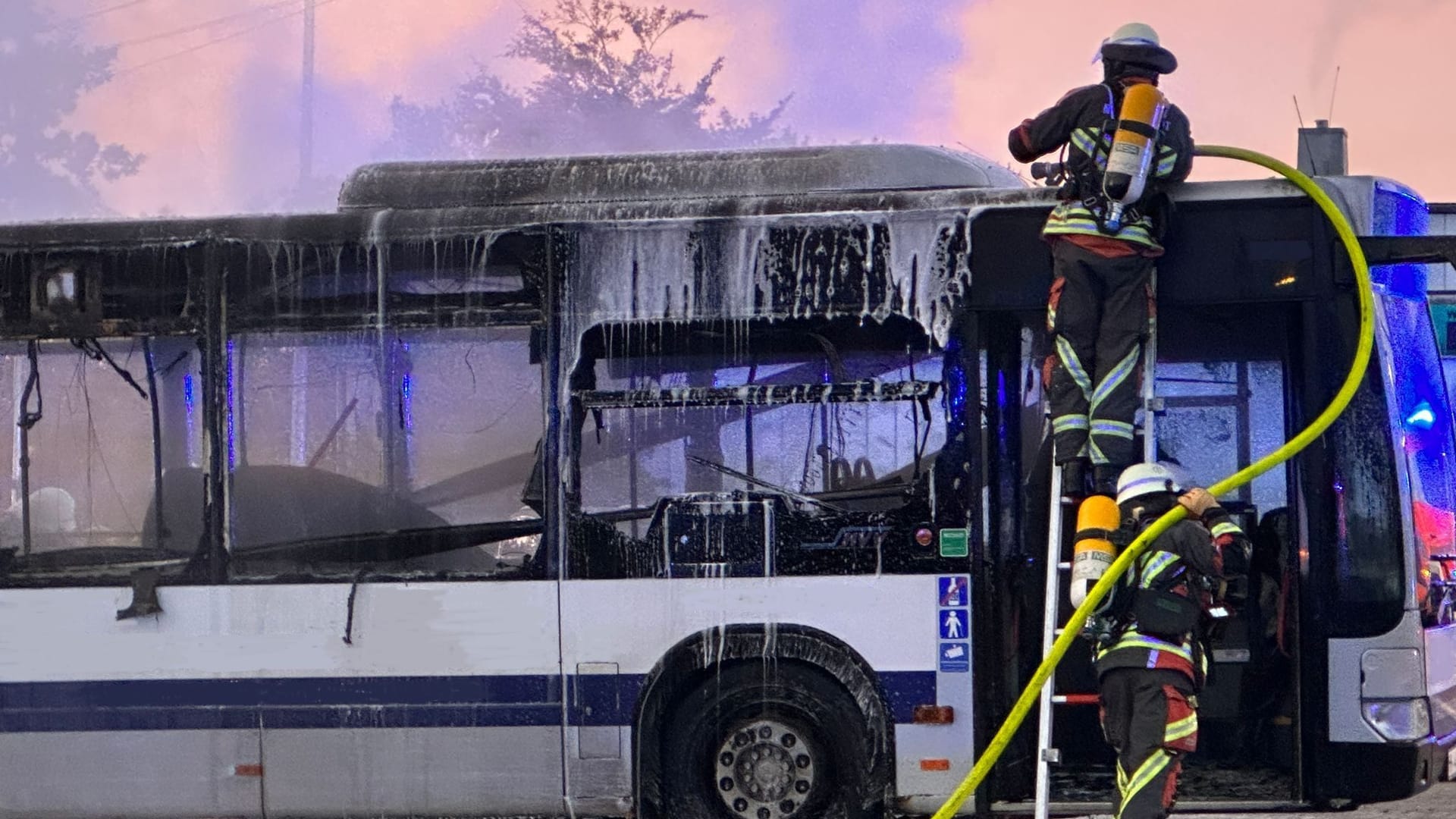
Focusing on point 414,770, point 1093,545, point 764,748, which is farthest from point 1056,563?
point 414,770

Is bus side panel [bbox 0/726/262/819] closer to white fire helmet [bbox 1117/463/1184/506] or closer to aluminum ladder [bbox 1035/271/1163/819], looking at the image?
aluminum ladder [bbox 1035/271/1163/819]

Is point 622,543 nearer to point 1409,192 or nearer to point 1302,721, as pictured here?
point 1302,721

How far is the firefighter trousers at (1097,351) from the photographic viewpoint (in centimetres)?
657

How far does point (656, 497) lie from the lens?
7.22m

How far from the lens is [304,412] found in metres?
7.45

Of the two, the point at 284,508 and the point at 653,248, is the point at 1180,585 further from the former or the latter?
the point at 284,508

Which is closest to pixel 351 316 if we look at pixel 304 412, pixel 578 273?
pixel 304 412

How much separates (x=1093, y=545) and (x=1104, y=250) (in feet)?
3.99

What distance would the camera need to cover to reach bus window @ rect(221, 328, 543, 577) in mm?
7340

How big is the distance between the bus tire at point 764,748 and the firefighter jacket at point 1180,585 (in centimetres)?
135

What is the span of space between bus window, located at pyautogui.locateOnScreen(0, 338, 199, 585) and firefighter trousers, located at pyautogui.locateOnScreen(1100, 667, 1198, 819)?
4.08 m

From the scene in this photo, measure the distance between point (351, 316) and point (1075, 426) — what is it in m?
3.14

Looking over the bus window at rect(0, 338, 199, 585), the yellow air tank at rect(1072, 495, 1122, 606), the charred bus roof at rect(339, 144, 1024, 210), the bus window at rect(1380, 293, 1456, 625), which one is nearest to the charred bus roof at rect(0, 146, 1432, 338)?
the charred bus roof at rect(339, 144, 1024, 210)

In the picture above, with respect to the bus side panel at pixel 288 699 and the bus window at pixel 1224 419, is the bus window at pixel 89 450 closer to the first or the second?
the bus side panel at pixel 288 699
